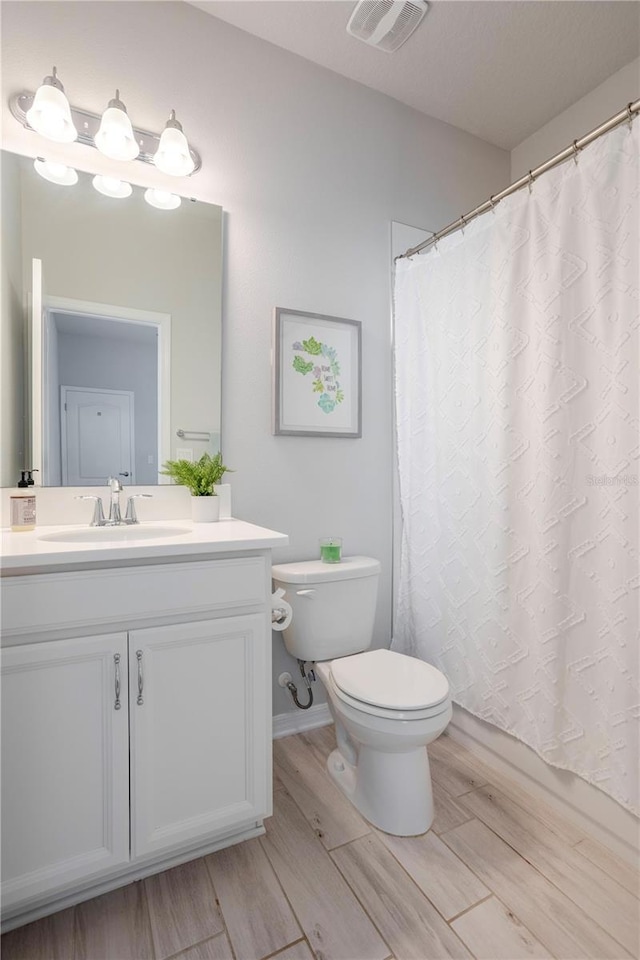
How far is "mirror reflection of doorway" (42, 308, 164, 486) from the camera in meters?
1.54

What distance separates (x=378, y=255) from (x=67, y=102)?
1230 mm

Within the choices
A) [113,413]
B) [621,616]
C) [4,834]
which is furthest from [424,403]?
[4,834]

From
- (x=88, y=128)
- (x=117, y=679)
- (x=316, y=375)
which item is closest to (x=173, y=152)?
(x=88, y=128)

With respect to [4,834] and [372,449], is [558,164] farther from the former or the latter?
[4,834]

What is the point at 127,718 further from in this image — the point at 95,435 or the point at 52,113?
the point at 52,113

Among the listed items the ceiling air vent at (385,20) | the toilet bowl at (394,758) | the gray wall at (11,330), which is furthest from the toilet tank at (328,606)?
the ceiling air vent at (385,20)

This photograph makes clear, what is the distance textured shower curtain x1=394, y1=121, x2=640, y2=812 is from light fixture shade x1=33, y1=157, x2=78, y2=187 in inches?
50.8

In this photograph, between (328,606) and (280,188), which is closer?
(328,606)

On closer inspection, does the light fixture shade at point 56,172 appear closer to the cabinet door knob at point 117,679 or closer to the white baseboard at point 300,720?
the cabinet door knob at point 117,679

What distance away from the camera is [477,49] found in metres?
1.90

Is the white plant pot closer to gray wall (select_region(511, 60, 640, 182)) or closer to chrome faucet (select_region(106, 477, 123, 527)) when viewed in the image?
chrome faucet (select_region(106, 477, 123, 527))

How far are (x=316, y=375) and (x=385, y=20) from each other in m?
1.24

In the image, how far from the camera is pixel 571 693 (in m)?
1.43

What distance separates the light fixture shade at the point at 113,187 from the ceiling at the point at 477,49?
2.42 ft
